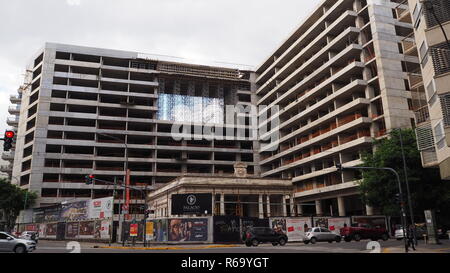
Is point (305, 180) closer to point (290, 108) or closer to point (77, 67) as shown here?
point (290, 108)

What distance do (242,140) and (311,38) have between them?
25.3 meters

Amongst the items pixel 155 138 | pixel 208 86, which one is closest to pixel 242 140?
pixel 208 86

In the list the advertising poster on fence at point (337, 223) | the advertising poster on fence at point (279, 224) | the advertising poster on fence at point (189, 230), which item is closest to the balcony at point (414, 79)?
the advertising poster on fence at point (337, 223)

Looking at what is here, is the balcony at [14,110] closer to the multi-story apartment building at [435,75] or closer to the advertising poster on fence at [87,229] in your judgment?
the advertising poster on fence at [87,229]

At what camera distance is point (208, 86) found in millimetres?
76812

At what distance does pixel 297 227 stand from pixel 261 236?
8317 millimetres

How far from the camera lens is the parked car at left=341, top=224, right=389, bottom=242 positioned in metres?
34.9

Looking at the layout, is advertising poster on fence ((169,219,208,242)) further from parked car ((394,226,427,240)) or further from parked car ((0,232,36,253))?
parked car ((394,226,427,240))

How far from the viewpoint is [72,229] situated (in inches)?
1881

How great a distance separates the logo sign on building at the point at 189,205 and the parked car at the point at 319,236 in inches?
407

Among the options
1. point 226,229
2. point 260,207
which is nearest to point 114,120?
point 260,207

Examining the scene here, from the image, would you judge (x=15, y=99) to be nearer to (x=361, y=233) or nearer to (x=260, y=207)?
(x=260, y=207)

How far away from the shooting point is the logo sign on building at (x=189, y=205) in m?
38.3

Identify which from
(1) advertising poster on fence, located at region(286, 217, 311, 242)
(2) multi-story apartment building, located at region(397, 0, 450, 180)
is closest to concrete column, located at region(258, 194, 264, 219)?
(1) advertising poster on fence, located at region(286, 217, 311, 242)
